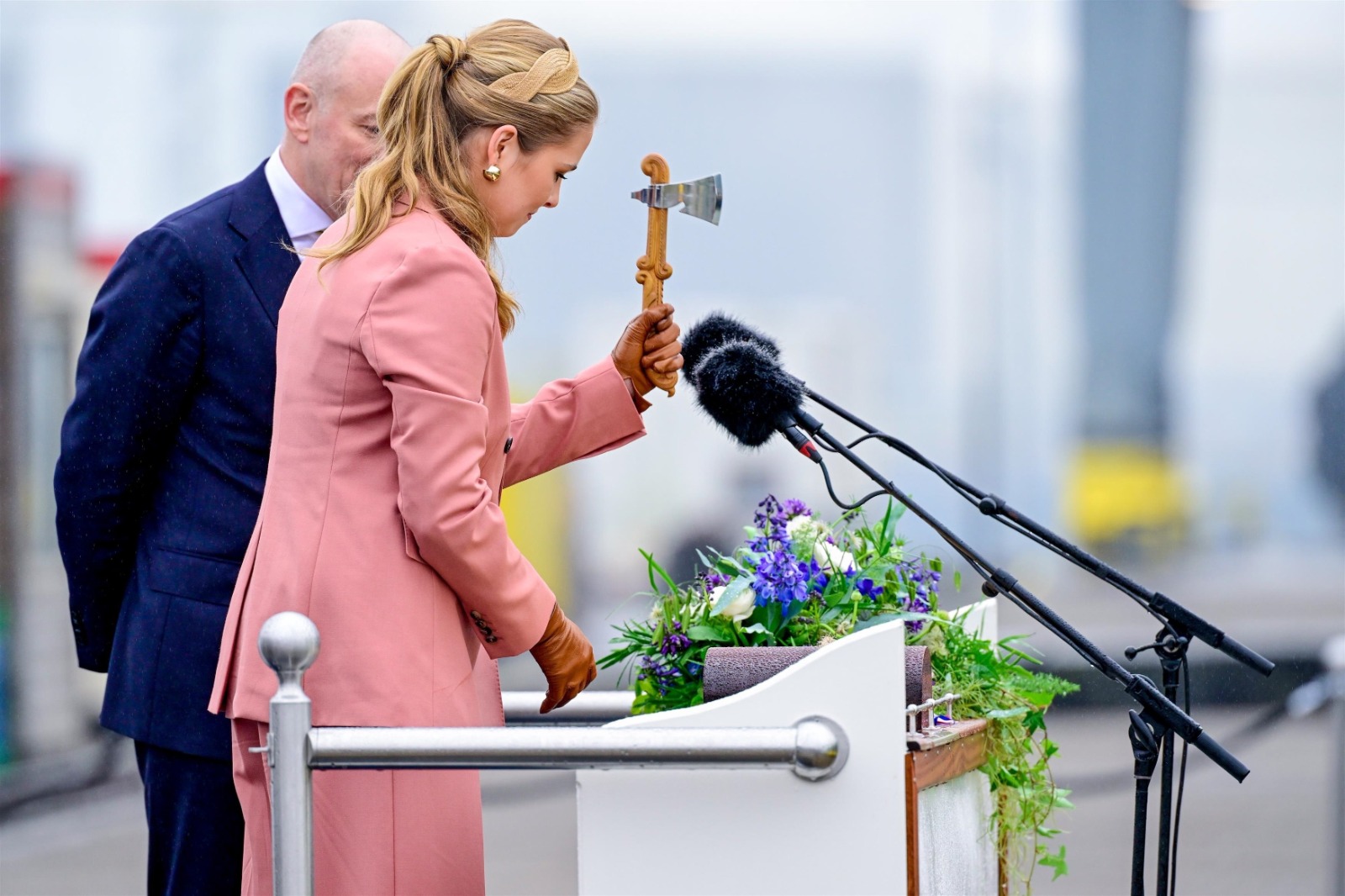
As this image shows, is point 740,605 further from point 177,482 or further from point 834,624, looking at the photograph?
point 177,482

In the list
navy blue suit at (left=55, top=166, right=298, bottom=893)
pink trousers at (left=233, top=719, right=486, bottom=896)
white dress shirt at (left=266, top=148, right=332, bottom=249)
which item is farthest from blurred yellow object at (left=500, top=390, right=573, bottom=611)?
pink trousers at (left=233, top=719, right=486, bottom=896)

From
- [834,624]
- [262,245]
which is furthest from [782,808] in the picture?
Result: [262,245]

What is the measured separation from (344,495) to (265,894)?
0.48 m

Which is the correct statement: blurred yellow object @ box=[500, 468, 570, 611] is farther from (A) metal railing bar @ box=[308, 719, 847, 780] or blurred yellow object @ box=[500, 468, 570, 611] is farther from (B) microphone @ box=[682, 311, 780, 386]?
(A) metal railing bar @ box=[308, 719, 847, 780]

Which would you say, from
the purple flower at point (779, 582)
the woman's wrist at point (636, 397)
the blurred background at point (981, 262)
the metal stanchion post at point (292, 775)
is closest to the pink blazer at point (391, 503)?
the metal stanchion post at point (292, 775)

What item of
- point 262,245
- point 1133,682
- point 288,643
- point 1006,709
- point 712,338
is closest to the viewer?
point 288,643

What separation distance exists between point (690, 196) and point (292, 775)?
0.90m

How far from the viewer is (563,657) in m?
1.84

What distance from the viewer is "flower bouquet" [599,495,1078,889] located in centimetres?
193

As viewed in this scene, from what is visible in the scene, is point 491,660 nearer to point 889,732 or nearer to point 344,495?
point 344,495

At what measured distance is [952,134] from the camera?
1005cm

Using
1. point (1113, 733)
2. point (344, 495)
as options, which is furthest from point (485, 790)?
point (344, 495)

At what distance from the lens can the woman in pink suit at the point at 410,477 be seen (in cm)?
171

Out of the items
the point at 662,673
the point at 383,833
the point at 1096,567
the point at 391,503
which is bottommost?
the point at 383,833
